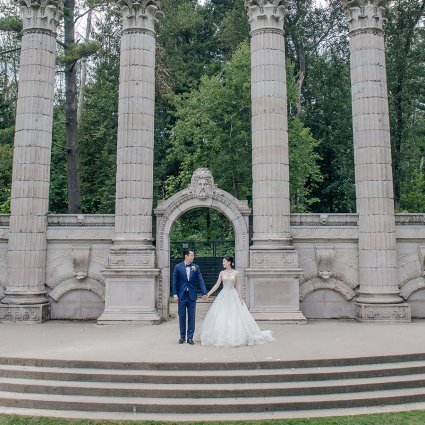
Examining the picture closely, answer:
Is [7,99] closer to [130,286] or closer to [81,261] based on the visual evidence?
[81,261]

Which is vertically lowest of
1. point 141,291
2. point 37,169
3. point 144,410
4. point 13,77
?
point 144,410

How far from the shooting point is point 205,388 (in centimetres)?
812

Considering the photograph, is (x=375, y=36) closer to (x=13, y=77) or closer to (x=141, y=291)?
(x=141, y=291)

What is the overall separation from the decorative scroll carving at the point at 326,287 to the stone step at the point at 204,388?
21.9 feet

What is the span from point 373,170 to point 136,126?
28.0 ft

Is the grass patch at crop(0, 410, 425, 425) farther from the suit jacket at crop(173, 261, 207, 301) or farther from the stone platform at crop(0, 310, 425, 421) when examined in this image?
the suit jacket at crop(173, 261, 207, 301)

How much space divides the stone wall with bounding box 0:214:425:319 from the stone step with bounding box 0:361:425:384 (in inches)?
244

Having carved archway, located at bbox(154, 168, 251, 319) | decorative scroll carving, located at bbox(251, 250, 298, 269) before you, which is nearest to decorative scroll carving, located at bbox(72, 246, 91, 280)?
carved archway, located at bbox(154, 168, 251, 319)

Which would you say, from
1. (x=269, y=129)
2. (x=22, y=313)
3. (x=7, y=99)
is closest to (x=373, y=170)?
(x=269, y=129)

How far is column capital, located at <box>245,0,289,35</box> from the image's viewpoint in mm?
16062

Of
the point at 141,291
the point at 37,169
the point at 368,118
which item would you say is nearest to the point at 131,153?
the point at 37,169

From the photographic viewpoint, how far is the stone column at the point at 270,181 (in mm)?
14648

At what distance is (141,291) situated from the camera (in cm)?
1448

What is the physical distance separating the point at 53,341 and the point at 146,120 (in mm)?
8063
